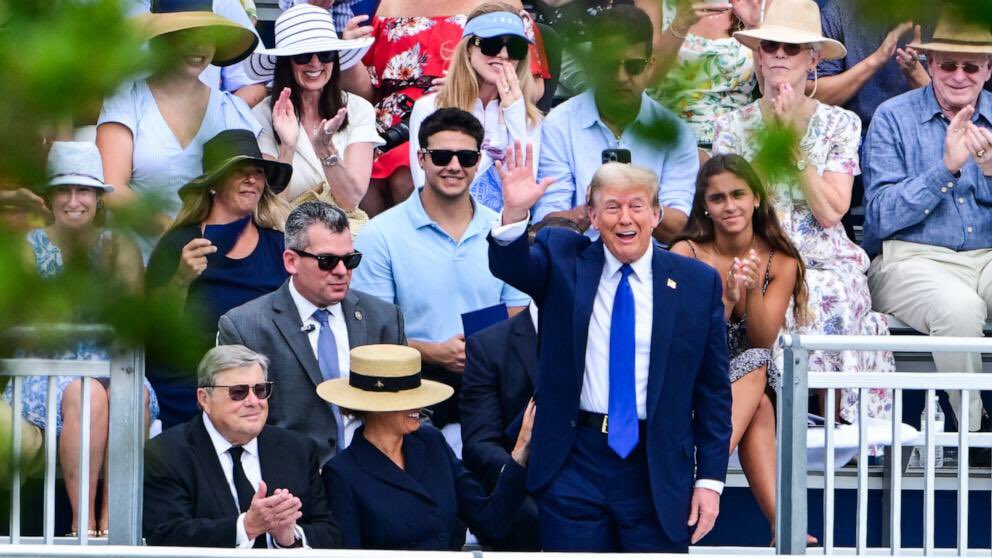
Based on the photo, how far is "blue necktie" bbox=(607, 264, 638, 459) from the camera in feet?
15.7

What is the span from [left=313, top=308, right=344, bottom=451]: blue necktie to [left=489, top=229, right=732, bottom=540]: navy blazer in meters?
0.83

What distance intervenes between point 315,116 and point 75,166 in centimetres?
455

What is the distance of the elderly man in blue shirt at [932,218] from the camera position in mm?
6371

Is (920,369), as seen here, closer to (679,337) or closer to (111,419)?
(679,337)

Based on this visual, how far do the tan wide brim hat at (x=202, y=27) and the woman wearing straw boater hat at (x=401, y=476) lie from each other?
9.96 feet

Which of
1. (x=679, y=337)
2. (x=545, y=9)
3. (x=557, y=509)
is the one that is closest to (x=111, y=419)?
A: (x=557, y=509)

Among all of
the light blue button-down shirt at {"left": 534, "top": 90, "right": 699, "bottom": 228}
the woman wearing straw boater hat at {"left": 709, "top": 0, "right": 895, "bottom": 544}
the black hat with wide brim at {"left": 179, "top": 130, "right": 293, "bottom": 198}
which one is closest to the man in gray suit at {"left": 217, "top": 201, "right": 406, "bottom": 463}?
the light blue button-down shirt at {"left": 534, "top": 90, "right": 699, "bottom": 228}

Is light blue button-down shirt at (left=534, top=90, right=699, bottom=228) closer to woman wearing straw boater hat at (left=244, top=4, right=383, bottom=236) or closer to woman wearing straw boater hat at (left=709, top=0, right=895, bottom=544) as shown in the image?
woman wearing straw boater hat at (left=709, top=0, right=895, bottom=544)

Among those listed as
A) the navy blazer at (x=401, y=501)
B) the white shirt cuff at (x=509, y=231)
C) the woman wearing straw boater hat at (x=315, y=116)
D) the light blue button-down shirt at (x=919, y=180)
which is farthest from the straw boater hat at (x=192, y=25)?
the light blue button-down shirt at (x=919, y=180)

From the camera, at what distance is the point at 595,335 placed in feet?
16.0

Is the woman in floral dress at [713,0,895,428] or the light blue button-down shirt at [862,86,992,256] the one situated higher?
the light blue button-down shirt at [862,86,992,256]

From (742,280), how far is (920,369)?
1629 mm

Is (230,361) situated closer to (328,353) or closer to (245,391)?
(245,391)

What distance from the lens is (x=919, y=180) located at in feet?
21.0
